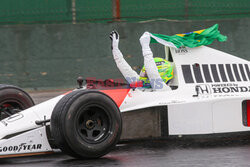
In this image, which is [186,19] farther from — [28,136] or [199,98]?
[28,136]

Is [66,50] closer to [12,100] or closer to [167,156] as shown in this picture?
[12,100]

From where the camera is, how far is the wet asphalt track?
5.30 metres

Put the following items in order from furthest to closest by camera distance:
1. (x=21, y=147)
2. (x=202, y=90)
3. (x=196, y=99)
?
(x=202, y=90)
(x=196, y=99)
(x=21, y=147)

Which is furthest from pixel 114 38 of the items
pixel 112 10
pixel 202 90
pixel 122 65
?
pixel 112 10

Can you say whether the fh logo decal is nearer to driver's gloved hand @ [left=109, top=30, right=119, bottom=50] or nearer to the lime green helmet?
the lime green helmet

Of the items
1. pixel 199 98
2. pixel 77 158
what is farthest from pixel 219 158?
pixel 77 158

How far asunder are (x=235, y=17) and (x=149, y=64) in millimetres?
7513

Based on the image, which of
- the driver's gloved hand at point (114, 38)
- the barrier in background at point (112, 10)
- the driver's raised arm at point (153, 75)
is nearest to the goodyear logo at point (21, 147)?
the driver's raised arm at point (153, 75)

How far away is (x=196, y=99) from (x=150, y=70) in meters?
0.71

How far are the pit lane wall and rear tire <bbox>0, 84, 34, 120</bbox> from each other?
5.78 m

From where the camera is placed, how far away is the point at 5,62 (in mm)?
12500

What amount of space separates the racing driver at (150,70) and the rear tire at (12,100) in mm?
1424

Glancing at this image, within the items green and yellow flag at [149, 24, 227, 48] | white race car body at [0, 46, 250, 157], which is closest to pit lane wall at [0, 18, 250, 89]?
green and yellow flag at [149, 24, 227, 48]

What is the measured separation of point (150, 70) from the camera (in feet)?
21.2
